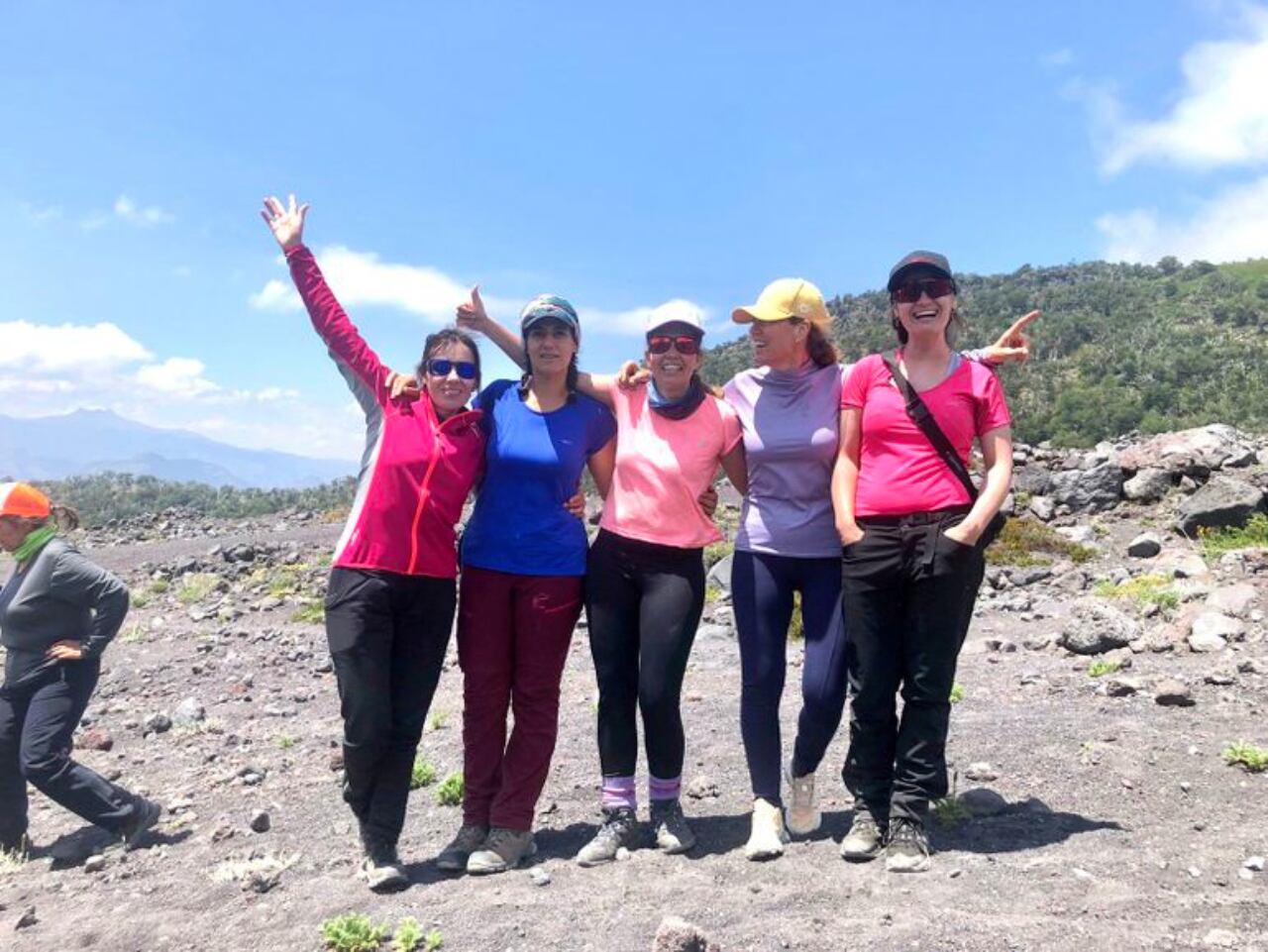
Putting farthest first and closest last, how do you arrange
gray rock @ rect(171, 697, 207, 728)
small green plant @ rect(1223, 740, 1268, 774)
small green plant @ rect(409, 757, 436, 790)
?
gray rock @ rect(171, 697, 207, 728) → small green plant @ rect(409, 757, 436, 790) → small green plant @ rect(1223, 740, 1268, 774)

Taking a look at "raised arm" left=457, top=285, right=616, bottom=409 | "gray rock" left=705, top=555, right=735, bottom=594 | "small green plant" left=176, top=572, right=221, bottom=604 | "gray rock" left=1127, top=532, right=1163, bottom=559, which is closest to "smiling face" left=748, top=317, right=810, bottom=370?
"raised arm" left=457, top=285, right=616, bottom=409

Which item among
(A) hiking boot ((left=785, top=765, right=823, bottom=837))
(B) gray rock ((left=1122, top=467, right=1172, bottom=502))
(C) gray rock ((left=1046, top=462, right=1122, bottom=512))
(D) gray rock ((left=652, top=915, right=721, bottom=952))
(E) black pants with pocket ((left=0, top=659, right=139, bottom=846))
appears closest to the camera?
(D) gray rock ((left=652, top=915, right=721, bottom=952))

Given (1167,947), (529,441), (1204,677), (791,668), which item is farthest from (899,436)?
(791,668)

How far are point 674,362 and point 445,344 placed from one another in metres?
1.01

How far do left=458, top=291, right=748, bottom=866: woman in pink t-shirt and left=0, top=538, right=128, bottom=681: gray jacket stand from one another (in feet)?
10.6

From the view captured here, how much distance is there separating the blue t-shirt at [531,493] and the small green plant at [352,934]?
4.74 ft

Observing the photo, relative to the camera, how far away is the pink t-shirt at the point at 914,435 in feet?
11.4

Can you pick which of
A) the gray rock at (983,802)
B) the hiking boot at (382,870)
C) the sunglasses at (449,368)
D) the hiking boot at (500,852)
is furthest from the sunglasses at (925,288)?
the hiking boot at (382,870)

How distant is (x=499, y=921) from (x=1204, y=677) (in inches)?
207

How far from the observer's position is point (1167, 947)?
111 inches

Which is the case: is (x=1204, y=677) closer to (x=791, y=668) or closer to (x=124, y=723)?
(x=791, y=668)

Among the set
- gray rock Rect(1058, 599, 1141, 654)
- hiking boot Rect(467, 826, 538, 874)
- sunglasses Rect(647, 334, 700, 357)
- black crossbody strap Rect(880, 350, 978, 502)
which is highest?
sunglasses Rect(647, 334, 700, 357)

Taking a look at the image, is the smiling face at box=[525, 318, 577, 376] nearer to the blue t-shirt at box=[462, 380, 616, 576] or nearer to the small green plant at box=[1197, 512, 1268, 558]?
the blue t-shirt at box=[462, 380, 616, 576]

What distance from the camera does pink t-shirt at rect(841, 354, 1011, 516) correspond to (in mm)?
3482
